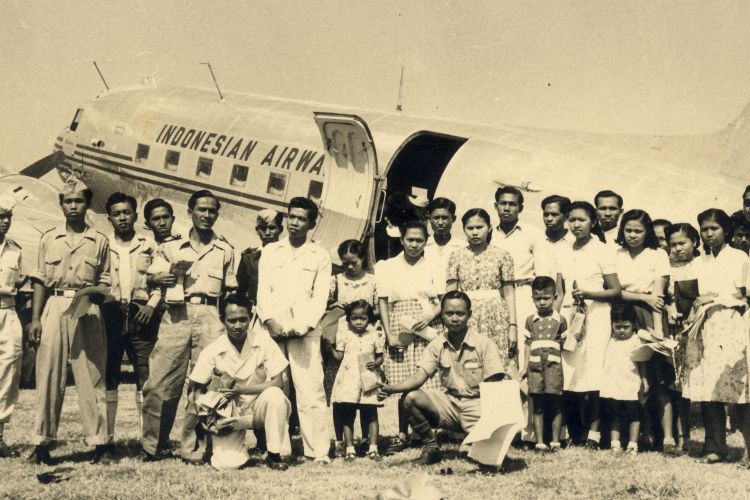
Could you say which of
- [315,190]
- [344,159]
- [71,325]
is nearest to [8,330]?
[71,325]

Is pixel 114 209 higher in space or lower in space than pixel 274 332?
higher

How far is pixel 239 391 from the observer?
669 cm

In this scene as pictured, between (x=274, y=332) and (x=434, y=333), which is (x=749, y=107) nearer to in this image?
(x=434, y=333)

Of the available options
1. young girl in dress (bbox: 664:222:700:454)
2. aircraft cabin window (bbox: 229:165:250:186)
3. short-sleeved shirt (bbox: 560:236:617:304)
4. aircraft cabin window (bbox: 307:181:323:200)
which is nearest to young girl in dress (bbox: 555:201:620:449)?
short-sleeved shirt (bbox: 560:236:617:304)

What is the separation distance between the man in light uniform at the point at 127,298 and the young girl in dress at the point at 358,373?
5.44 ft

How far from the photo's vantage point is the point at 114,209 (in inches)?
291

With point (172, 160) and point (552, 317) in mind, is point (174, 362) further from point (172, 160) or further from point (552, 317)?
point (172, 160)

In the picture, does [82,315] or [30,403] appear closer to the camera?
[82,315]

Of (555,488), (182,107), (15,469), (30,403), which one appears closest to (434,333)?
(555,488)

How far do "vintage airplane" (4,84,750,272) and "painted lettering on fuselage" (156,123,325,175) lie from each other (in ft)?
0.08

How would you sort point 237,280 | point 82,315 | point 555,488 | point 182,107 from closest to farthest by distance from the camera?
point 555,488 < point 82,315 < point 237,280 < point 182,107

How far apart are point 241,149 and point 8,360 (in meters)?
8.97

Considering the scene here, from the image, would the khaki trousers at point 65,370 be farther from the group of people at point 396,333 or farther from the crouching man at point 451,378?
the crouching man at point 451,378

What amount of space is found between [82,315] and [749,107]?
982cm
